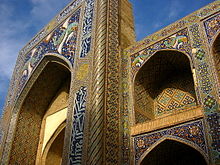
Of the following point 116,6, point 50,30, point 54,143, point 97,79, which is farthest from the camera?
point 50,30

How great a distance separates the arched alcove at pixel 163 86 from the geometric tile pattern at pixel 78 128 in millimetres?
1043

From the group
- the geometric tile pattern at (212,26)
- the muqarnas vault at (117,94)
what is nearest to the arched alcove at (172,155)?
the muqarnas vault at (117,94)

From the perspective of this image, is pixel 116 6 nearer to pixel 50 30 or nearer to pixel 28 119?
pixel 50 30

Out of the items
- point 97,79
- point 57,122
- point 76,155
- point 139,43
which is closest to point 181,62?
point 139,43

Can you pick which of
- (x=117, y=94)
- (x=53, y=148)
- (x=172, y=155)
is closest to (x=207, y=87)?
(x=172, y=155)

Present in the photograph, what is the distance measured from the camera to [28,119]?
7.81 m

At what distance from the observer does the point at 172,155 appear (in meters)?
4.62

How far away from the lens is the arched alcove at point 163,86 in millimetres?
5254

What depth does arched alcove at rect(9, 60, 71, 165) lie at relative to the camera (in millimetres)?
7312

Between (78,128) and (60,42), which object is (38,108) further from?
(78,128)

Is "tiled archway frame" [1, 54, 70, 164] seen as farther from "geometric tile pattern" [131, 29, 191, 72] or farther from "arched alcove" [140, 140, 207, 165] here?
"arched alcove" [140, 140, 207, 165]

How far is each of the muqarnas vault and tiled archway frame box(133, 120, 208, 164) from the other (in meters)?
0.01

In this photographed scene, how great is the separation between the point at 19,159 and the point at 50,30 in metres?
3.92

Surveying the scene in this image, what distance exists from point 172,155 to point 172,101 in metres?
1.29
